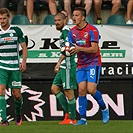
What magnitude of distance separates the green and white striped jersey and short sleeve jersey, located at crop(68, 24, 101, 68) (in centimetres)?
92

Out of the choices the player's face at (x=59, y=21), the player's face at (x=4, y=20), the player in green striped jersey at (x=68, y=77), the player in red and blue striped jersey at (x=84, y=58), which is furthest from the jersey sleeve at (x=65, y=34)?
the player's face at (x=4, y=20)

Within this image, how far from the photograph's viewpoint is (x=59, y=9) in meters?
15.7

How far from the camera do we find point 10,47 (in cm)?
1080

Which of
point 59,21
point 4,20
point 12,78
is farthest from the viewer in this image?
point 59,21

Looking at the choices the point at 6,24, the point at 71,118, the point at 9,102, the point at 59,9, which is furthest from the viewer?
the point at 59,9

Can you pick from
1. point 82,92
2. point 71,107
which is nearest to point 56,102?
point 71,107

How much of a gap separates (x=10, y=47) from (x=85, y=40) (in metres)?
1.29

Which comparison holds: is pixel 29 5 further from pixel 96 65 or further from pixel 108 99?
pixel 96 65

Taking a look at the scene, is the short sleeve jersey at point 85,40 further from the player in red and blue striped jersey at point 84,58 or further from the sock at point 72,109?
the sock at point 72,109

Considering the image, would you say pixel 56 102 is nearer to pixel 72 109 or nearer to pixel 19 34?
pixel 72 109

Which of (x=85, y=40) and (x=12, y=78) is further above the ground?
(x=85, y=40)

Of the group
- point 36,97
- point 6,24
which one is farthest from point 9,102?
point 6,24

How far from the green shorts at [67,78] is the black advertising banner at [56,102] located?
2436mm

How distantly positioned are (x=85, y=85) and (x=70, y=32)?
37.2 inches
